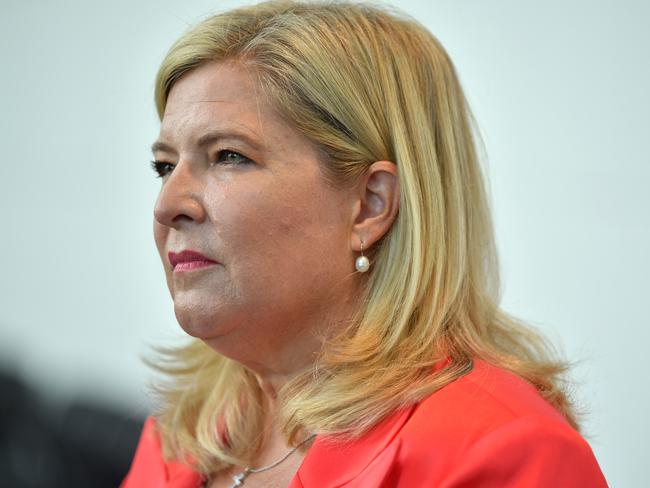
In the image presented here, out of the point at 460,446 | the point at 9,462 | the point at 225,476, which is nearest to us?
the point at 460,446

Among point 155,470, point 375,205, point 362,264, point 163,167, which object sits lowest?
point 155,470

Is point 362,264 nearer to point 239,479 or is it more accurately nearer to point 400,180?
point 400,180

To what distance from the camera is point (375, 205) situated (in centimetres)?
171

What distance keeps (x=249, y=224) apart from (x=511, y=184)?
956mm

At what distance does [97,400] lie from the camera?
3010 millimetres

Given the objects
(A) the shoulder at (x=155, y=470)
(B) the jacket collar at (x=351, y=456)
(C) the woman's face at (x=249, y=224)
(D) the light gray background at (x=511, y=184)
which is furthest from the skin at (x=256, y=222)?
(D) the light gray background at (x=511, y=184)

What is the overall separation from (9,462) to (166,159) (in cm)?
158

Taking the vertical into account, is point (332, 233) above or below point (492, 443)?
above

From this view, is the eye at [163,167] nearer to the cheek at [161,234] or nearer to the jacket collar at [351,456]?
the cheek at [161,234]

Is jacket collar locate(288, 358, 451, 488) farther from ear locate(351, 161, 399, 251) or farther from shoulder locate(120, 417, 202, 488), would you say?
shoulder locate(120, 417, 202, 488)

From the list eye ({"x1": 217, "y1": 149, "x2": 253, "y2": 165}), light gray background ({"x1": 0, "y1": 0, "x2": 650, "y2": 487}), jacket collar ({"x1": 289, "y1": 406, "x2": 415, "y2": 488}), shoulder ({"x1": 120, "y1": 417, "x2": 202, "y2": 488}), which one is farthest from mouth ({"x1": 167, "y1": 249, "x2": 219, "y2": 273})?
light gray background ({"x1": 0, "y1": 0, "x2": 650, "y2": 487})

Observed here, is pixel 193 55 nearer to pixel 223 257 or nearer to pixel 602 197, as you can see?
pixel 223 257

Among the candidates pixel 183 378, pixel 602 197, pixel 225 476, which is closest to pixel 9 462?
pixel 183 378

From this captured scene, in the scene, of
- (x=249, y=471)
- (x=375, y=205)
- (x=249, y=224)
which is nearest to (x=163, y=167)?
(x=249, y=224)
